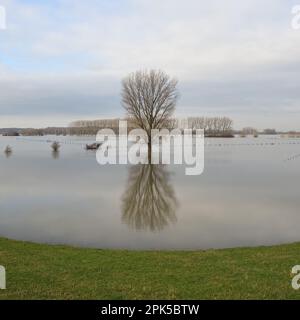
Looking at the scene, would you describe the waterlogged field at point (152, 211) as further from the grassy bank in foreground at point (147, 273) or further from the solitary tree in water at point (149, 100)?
the solitary tree in water at point (149, 100)

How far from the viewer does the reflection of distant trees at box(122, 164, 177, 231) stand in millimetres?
9805

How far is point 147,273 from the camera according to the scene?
5.66 meters

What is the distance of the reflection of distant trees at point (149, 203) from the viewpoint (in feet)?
32.2

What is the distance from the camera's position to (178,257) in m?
6.61

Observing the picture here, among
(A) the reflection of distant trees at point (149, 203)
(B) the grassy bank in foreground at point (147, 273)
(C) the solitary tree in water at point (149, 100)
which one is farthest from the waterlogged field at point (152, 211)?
(C) the solitary tree in water at point (149, 100)

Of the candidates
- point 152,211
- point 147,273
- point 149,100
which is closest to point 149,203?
point 152,211

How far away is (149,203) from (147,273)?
659 centimetres

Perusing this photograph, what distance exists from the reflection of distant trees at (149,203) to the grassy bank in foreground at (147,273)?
276cm

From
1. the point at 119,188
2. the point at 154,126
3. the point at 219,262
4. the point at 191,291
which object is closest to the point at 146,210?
the point at 119,188

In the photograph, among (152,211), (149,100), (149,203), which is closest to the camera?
(152,211)

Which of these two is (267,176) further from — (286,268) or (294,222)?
(286,268)

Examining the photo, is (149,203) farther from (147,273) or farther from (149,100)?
(149,100)

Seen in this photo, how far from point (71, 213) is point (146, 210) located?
7.44ft

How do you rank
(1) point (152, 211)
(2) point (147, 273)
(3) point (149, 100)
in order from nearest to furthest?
(2) point (147, 273)
(1) point (152, 211)
(3) point (149, 100)
